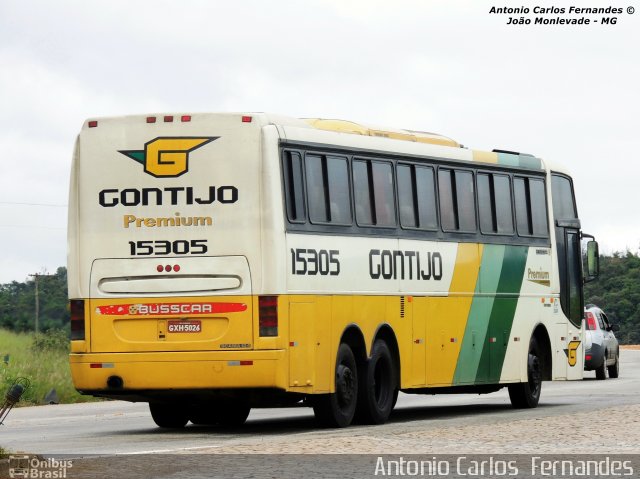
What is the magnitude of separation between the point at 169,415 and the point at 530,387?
646cm

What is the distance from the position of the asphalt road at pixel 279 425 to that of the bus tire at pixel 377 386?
0.26 m

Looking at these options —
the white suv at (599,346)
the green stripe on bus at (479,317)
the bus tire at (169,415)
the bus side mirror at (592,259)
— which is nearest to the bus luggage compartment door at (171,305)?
the bus tire at (169,415)

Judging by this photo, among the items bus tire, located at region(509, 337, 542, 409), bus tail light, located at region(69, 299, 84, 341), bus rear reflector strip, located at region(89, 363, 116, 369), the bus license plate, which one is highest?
bus tail light, located at region(69, 299, 84, 341)

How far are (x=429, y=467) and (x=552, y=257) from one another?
12398 mm

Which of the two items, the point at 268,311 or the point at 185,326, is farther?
the point at 185,326

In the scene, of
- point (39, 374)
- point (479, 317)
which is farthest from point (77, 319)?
point (39, 374)

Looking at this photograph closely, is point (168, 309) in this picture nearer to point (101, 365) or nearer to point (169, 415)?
point (101, 365)

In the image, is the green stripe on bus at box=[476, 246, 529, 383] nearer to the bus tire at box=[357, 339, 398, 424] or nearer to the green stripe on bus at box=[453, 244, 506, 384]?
the green stripe on bus at box=[453, 244, 506, 384]

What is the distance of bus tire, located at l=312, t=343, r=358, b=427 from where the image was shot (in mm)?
20109

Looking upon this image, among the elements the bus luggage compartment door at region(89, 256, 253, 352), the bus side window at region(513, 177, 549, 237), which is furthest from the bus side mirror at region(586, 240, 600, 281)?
the bus luggage compartment door at region(89, 256, 253, 352)

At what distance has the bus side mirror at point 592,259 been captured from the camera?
27.6 meters

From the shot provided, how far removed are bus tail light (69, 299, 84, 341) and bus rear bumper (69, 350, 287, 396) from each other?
9.5 inches

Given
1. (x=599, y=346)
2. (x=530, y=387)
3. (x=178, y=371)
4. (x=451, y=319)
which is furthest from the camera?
(x=599, y=346)

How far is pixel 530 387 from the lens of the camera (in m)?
25.8
